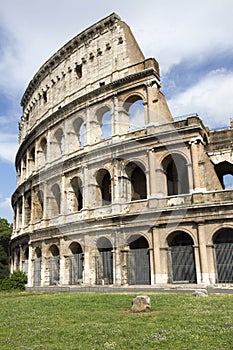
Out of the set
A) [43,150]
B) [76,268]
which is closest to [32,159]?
[43,150]

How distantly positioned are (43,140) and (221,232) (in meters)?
14.5

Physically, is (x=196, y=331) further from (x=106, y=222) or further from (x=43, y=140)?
(x=43, y=140)

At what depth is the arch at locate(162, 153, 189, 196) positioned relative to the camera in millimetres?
18727

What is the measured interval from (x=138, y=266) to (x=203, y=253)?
10.9ft

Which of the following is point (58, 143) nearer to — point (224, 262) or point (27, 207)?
point (27, 207)

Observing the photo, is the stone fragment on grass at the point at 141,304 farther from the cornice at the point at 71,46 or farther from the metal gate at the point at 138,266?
the cornice at the point at 71,46

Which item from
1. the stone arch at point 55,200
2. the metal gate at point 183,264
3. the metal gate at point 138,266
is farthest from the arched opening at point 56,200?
the metal gate at point 183,264

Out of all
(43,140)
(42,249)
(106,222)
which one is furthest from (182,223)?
(43,140)

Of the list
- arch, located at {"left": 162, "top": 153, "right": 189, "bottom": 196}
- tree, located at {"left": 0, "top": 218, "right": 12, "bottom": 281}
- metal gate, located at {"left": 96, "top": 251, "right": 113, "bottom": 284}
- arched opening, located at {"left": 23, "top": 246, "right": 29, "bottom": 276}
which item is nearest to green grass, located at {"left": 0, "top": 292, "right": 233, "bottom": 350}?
metal gate, located at {"left": 96, "top": 251, "right": 113, "bottom": 284}

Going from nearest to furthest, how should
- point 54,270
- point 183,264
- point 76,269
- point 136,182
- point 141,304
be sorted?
1. point 141,304
2. point 183,264
3. point 76,269
4. point 136,182
5. point 54,270

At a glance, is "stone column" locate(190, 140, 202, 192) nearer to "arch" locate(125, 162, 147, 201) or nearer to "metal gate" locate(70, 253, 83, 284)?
"arch" locate(125, 162, 147, 201)

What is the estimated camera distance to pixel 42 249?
2295 centimetres

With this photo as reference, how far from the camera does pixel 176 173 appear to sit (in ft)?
65.3

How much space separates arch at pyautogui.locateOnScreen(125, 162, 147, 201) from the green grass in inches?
383
